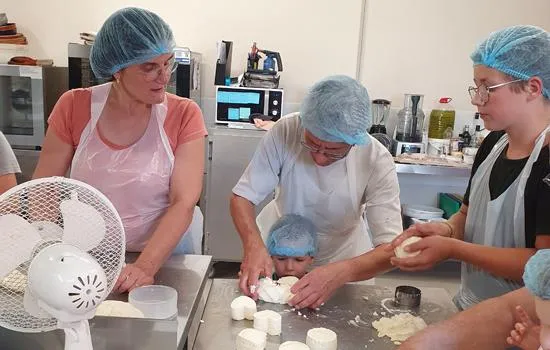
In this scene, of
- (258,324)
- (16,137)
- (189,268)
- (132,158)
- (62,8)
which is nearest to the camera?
(258,324)

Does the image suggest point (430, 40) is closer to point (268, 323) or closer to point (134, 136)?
point (134, 136)

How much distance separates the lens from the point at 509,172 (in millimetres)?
1310

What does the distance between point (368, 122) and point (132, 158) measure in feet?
2.40

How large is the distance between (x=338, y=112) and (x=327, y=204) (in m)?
0.38

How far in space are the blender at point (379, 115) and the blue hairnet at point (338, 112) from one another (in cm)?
200

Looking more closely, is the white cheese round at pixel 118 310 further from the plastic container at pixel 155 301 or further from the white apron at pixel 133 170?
the white apron at pixel 133 170

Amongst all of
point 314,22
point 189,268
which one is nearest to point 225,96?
point 314,22

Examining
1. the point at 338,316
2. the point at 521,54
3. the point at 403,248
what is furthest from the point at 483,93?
the point at 338,316

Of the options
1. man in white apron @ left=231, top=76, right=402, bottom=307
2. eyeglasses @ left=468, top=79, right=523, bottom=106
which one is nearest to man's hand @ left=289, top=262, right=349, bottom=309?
man in white apron @ left=231, top=76, right=402, bottom=307

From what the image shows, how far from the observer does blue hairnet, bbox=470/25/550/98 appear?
1.26m

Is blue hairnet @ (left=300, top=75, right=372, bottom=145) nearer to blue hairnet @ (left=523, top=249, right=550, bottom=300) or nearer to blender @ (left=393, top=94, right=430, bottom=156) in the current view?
blue hairnet @ (left=523, top=249, right=550, bottom=300)

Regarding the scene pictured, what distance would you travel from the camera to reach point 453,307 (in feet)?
4.76

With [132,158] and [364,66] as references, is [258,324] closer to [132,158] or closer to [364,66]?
[132,158]

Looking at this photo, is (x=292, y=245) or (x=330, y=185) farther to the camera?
(x=330, y=185)
